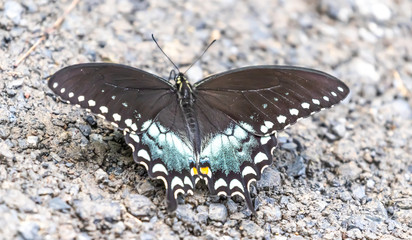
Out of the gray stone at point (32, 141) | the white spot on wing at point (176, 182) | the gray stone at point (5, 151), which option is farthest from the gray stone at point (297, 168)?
the gray stone at point (5, 151)

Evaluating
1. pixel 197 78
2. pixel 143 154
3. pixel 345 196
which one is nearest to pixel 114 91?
pixel 143 154

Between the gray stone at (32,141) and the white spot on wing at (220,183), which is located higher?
the gray stone at (32,141)

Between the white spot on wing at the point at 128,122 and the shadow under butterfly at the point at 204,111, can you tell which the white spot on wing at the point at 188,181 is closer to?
the shadow under butterfly at the point at 204,111

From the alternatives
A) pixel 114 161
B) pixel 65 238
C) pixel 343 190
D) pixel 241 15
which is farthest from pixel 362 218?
pixel 241 15

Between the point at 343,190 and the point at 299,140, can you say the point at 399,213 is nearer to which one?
the point at 343,190

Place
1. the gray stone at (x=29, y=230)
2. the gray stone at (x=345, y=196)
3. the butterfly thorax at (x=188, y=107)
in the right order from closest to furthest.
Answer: the gray stone at (x=29, y=230) → the butterfly thorax at (x=188, y=107) → the gray stone at (x=345, y=196)

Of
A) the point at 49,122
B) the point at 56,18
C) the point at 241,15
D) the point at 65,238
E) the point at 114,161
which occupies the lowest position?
the point at 65,238

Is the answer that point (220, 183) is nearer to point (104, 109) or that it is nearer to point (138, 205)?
point (138, 205)

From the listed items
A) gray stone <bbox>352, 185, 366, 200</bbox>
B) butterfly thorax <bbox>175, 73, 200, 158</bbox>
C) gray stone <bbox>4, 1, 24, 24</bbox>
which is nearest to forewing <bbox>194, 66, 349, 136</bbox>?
butterfly thorax <bbox>175, 73, 200, 158</bbox>
